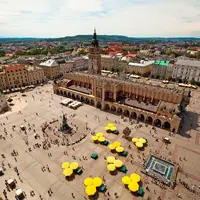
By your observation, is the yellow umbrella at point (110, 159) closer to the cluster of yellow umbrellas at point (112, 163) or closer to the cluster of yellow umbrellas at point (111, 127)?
the cluster of yellow umbrellas at point (112, 163)

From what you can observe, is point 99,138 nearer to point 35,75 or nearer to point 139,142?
point 139,142

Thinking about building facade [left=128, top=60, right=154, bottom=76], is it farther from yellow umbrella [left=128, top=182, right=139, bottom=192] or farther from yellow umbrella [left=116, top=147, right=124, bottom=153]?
yellow umbrella [left=128, top=182, right=139, bottom=192]

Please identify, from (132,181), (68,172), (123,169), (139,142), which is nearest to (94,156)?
(68,172)

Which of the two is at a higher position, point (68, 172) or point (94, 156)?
point (68, 172)

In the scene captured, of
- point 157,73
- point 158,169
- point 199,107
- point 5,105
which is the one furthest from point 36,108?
point 157,73

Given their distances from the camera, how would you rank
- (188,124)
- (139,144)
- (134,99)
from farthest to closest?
(134,99) → (188,124) → (139,144)

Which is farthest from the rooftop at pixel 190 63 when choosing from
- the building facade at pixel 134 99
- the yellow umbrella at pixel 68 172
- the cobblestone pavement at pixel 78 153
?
the yellow umbrella at pixel 68 172
